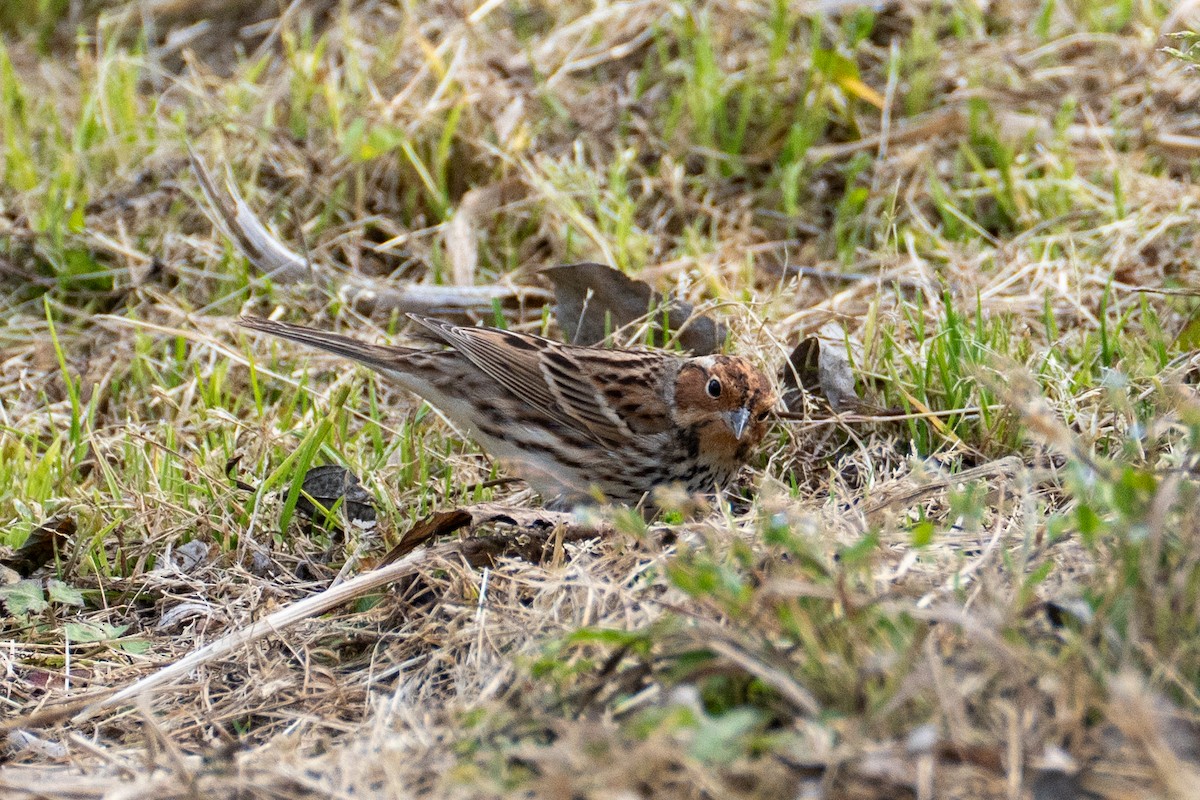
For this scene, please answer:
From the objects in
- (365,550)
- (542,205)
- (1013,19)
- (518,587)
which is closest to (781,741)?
(518,587)

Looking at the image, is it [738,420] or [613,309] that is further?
[613,309]

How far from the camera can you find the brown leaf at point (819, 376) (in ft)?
14.6

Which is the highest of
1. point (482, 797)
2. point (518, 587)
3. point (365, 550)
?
point (482, 797)

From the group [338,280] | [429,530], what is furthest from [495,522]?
[338,280]

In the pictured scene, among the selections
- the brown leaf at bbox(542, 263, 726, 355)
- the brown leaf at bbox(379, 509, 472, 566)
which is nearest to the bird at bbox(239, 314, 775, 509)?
the brown leaf at bbox(542, 263, 726, 355)

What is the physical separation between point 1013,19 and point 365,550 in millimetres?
4827

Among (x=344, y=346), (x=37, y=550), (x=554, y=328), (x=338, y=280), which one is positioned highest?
(x=344, y=346)

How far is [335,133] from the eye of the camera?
20.5ft

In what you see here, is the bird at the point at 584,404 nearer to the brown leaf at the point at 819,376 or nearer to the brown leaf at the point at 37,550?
the brown leaf at the point at 819,376

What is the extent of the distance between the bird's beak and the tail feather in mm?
1195

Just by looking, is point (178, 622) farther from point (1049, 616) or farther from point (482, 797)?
point (1049, 616)

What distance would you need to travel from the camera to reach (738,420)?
13.8ft

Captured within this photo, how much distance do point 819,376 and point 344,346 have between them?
1.65 meters

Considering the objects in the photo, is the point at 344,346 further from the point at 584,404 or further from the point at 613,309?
the point at 613,309
